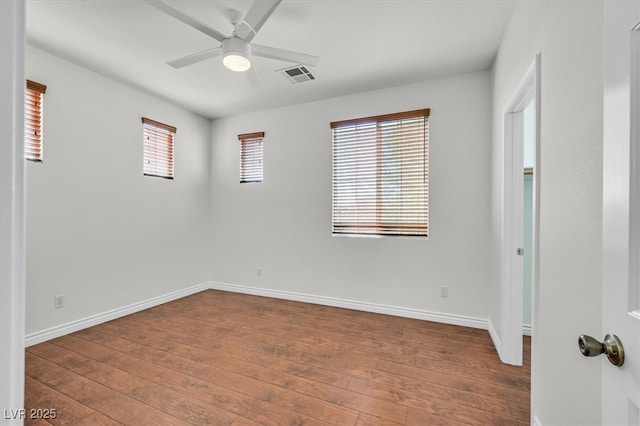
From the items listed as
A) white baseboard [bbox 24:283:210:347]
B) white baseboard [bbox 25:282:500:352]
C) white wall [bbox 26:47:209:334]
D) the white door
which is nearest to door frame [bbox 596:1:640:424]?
the white door

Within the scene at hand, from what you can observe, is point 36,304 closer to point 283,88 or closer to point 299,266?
point 299,266

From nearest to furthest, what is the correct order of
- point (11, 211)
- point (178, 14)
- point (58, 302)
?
point (11, 211) < point (178, 14) < point (58, 302)

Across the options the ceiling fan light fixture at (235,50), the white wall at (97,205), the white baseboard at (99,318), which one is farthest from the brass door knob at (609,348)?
the white wall at (97,205)

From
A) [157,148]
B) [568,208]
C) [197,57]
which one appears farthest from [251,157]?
[568,208]

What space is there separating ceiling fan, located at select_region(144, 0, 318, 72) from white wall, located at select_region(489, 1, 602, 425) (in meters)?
1.47

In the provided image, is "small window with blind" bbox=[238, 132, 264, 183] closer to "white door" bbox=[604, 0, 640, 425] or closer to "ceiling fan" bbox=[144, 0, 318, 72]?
"ceiling fan" bbox=[144, 0, 318, 72]

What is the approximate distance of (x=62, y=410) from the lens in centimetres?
176

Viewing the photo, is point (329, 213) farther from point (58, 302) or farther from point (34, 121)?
point (34, 121)

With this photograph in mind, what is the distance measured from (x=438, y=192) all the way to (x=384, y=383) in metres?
2.07

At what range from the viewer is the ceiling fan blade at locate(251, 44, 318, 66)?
2141 millimetres

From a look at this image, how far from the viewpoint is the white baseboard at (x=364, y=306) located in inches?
122

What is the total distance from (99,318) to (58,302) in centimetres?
45

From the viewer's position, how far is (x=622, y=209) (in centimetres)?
63

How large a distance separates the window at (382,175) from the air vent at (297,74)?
0.74 metres
